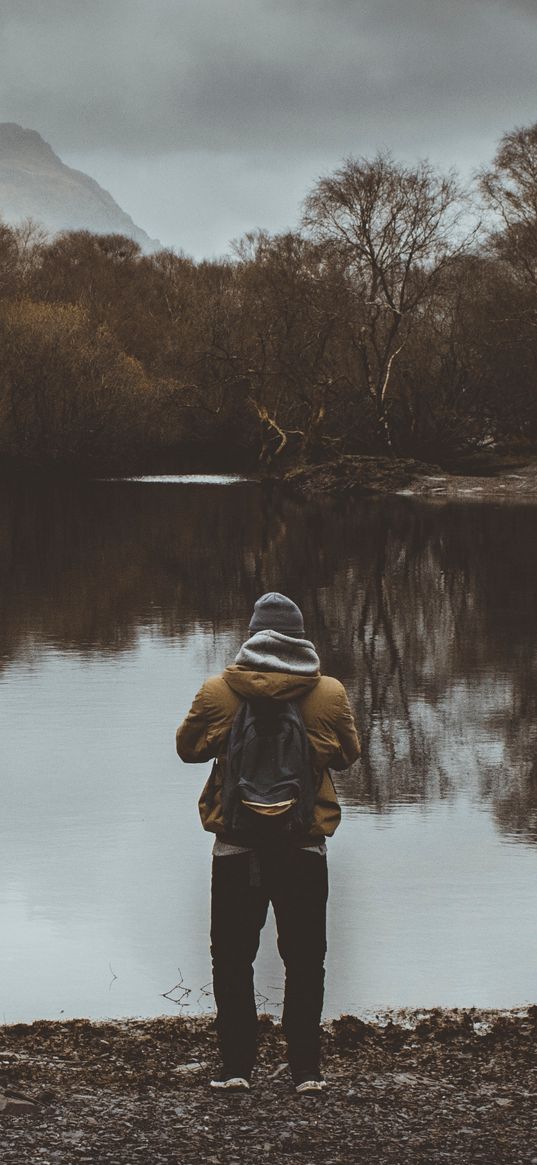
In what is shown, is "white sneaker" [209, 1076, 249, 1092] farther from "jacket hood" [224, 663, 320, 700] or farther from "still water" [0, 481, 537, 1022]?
"jacket hood" [224, 663, 320, 700]

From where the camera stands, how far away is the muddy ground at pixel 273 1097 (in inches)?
179

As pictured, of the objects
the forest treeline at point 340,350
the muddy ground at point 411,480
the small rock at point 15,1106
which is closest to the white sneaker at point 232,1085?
the small rock at point 15,1106

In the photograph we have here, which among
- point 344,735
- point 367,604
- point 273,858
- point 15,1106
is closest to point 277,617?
point 344,735

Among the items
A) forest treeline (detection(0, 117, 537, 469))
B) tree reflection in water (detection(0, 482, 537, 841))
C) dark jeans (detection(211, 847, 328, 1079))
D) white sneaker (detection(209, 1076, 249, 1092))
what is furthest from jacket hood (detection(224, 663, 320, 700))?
forest treeline (detection(0, 117, 537, 469))

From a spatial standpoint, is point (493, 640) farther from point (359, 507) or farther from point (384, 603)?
point (359, 507)

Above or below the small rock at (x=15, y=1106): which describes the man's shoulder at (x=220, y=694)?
above

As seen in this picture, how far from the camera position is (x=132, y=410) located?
6675 centimetres

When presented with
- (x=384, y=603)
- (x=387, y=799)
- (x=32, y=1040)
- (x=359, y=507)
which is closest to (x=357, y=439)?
(x=359, y=507)

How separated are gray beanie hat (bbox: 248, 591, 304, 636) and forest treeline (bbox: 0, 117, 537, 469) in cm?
5236

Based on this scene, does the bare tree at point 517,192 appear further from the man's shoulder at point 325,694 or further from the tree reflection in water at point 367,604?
the man's shoulder at point 325,694

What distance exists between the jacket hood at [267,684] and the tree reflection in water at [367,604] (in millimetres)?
4706

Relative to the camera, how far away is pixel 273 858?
17.4ft

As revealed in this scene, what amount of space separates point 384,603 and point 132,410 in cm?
4604

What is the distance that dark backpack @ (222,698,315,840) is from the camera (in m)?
5.15
